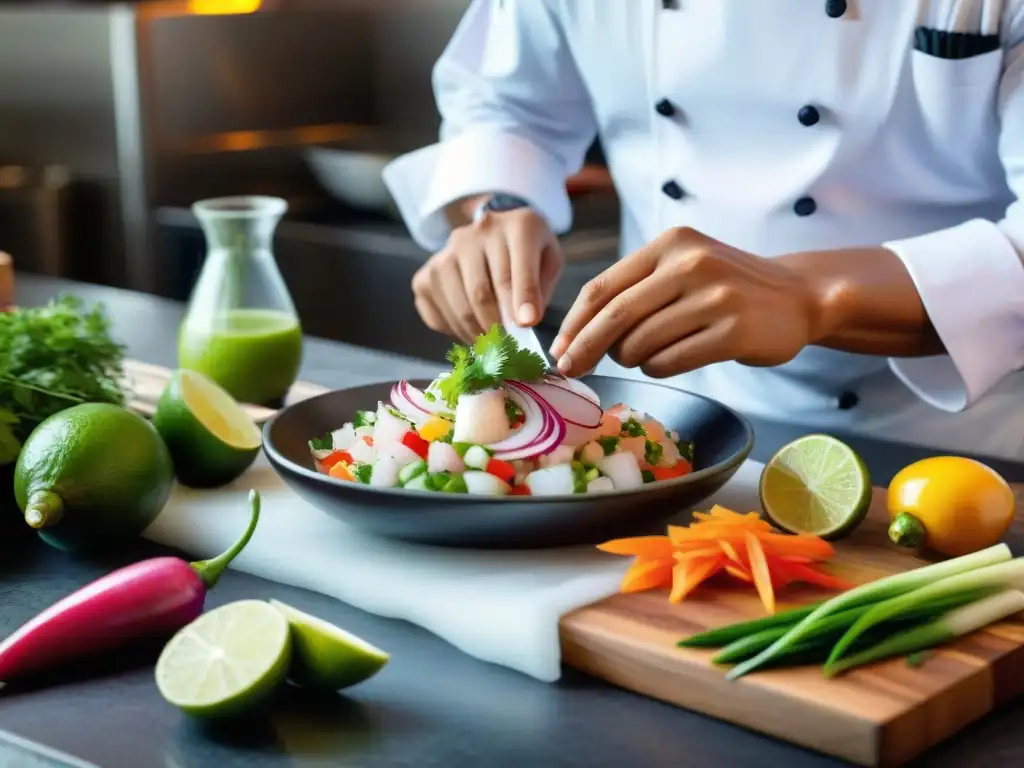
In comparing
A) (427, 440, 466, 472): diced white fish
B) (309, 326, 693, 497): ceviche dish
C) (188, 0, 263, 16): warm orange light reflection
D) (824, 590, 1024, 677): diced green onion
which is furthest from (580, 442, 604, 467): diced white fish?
(188, 0, 263, 16): warm orange light reflection

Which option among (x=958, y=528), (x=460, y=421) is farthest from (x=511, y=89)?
(x=958, y=528)

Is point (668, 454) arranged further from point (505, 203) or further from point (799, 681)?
point (505, 203)

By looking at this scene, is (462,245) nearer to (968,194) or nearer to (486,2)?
(486,2)

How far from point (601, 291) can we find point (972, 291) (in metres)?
0.42

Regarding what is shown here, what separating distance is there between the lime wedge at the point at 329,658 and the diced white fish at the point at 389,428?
0.29 meters

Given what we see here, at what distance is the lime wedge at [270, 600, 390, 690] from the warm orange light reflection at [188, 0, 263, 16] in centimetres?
281

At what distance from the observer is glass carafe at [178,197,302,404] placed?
1728 millimetres

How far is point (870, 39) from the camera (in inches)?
65.4

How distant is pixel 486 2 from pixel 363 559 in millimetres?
1097

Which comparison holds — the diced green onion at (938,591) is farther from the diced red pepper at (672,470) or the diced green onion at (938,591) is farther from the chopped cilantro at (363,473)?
the chopped cilantro at (363,473)

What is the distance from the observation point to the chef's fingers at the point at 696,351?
4.42 feet

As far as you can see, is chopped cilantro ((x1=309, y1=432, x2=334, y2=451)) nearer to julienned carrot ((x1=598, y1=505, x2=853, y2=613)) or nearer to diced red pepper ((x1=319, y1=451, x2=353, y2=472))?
diced red pepper ((x1=319, y1=451, x2=353, y2=472))

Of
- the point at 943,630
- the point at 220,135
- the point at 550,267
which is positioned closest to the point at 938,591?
the point at 943,630

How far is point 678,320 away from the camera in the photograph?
52.7 inches
